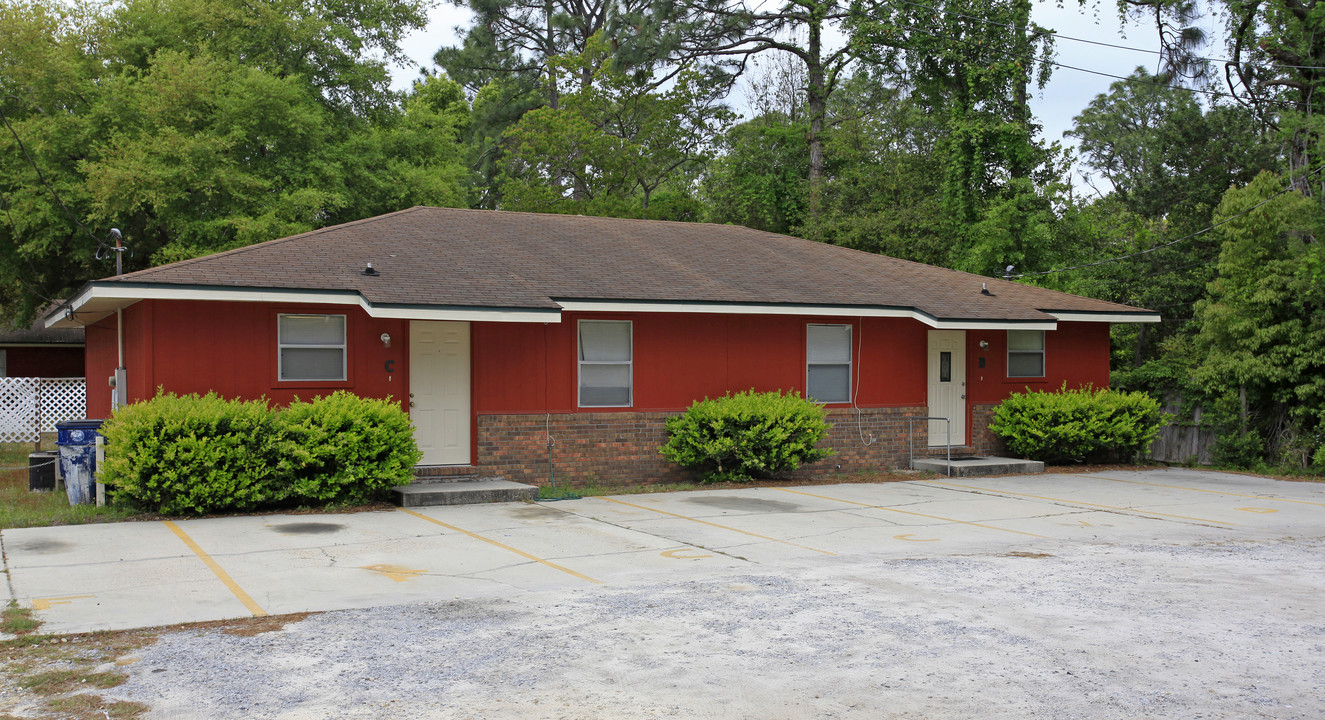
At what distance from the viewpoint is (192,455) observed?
36.9 feet

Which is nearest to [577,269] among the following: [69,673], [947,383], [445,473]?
[445,473]

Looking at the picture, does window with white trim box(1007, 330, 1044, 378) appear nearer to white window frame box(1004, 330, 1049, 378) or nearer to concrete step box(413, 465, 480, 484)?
white window frame box(1004, 330, 1049, 378)

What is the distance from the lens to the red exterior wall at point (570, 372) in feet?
42.0

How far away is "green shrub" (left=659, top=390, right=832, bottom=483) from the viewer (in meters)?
15.0

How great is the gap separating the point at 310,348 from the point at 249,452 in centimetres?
214

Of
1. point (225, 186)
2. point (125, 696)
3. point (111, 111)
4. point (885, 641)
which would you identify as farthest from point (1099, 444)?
point (111, 111)

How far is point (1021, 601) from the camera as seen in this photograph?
7.75 m

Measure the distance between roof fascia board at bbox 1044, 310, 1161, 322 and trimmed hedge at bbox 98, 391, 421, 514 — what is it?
12080mm

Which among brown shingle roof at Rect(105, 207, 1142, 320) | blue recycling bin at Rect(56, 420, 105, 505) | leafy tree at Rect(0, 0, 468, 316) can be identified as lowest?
blue recycling bin at Rect(56, 420, 105, 505)

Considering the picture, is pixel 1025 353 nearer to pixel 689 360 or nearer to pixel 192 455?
pixel 689 360

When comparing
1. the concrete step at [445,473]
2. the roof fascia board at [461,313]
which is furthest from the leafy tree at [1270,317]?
the concrete step at [445,473]

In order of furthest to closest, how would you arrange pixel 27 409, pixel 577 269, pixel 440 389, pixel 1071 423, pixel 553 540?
pixel 27 409, pixel 1071 423, pixel 577 269, pixel 440 389, pixel 553 540

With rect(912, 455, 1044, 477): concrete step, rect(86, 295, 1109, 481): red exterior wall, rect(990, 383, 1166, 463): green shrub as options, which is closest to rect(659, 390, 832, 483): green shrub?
rect(86, 295, 1109, 481): red exterior wall

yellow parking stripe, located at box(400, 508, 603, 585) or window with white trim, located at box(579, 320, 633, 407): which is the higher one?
window with white trim, located at box(579, 320, 633, 407)
